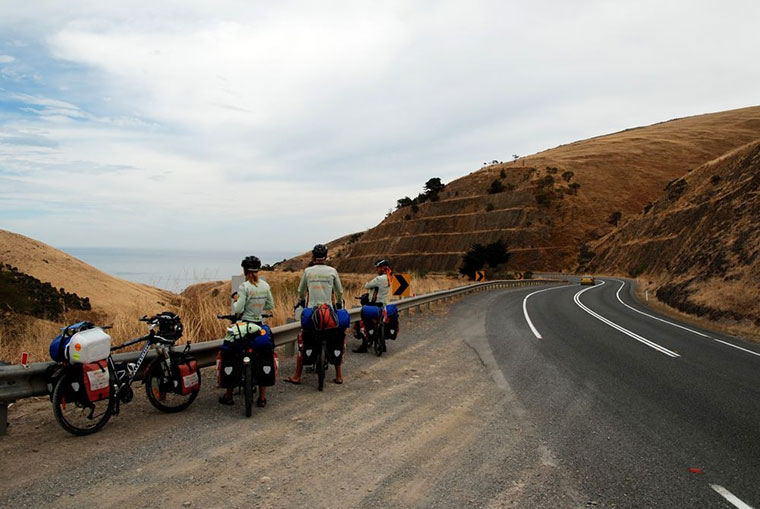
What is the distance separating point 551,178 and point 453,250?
73.5 feet

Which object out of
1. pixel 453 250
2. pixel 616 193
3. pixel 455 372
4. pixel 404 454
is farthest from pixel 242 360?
pixel 616 193

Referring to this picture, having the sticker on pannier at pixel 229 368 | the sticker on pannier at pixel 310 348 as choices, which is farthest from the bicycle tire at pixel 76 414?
the sticker on pannier at pixel 310 348

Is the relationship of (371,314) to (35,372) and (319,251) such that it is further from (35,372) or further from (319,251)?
(35,372)

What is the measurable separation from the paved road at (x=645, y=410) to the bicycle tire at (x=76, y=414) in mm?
4604

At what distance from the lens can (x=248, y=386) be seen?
6.07m

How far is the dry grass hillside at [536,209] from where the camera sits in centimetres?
8100

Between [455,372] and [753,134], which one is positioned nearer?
[455,372]

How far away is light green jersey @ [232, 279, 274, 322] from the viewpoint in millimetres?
6609

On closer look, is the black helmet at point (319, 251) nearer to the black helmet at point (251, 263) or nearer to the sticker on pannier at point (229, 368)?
the black helmet at point (251, 263)

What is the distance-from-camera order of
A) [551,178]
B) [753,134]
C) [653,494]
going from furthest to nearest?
[753,134], [551,178], [653,494]

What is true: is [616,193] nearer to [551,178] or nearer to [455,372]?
[551,178]

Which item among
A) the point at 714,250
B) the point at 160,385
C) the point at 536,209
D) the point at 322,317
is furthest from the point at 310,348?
the point at 536,209

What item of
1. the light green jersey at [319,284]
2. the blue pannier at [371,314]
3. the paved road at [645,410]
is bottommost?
the paved road at [645,410]

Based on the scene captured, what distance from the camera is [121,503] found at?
3865 millimetres
